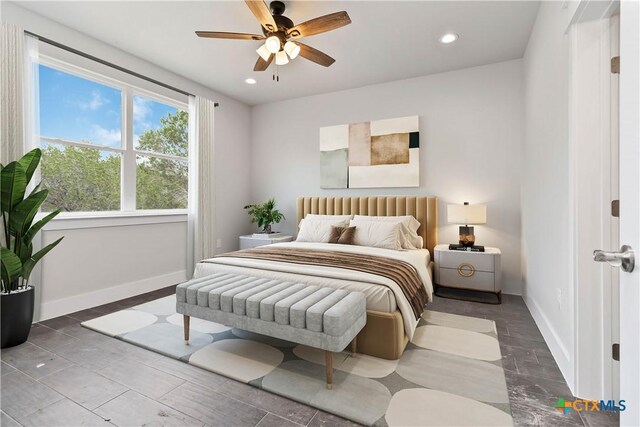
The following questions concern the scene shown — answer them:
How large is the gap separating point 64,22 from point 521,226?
17.7ft

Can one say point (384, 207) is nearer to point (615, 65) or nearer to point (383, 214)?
point (383, 214)

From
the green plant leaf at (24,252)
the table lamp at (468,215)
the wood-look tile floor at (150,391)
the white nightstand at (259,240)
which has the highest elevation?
the table lamp at (468,215)

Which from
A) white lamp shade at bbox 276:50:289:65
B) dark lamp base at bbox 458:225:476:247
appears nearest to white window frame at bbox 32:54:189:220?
white lamp shade at bbox 276:50:289:65

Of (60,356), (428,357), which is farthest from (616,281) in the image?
(60,356)

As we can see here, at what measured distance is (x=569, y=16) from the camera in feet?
6.05

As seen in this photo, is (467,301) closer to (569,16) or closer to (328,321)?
(328,321)

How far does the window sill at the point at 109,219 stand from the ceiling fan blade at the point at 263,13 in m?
2.69

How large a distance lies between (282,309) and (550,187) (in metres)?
2.21

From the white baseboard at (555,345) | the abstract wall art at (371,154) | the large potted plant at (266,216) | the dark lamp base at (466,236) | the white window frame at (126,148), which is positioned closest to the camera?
the white baseboard at (555,345)

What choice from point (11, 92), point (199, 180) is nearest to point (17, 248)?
point (11, 92)

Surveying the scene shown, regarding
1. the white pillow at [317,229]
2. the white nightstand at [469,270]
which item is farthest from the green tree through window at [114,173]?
the white nightstand at [469,270]

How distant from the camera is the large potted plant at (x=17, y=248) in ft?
7.70

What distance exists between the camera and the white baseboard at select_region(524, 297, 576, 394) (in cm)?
185

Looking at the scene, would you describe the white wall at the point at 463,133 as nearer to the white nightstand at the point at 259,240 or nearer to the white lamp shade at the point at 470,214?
the white lamp shade at the point at 470,214
